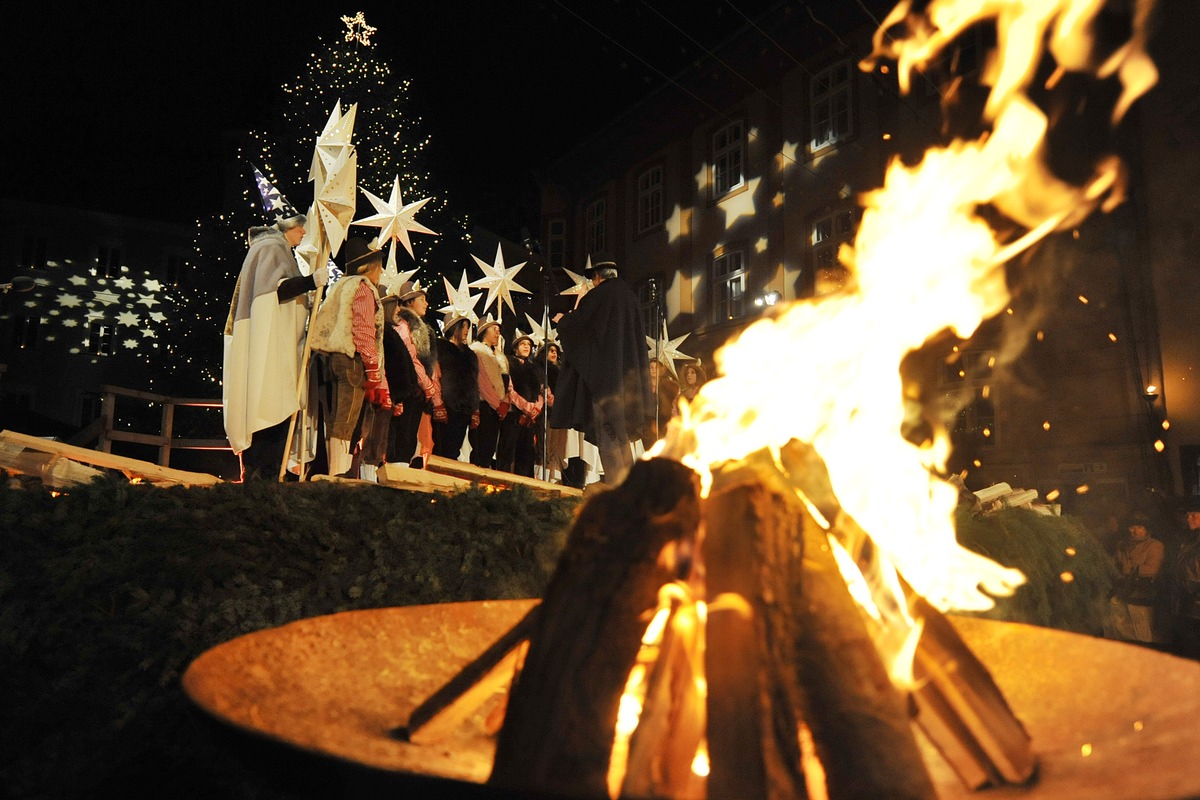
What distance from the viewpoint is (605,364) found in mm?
8375

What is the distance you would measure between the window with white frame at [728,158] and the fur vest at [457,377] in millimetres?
15167

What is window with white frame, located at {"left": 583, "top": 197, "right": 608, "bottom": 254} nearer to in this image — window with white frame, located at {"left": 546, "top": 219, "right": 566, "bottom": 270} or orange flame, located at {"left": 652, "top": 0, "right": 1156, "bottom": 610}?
window with white frame, located at {"left": 546, "top": 219, "right": 566, "bottom": 270}

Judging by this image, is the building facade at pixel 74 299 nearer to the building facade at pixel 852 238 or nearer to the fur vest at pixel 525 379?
the building facade at pixel 852 238

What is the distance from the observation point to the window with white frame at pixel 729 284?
76.5 feet

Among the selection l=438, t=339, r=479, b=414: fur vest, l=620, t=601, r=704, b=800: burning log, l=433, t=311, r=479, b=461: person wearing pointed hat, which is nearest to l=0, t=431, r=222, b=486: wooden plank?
l=620, t=601, r=704, b=800: burning log

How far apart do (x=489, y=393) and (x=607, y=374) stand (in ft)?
11.7

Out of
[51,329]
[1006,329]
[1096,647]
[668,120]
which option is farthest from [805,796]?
[51,329]

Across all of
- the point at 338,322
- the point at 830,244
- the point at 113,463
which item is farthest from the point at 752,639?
the point at 830,244

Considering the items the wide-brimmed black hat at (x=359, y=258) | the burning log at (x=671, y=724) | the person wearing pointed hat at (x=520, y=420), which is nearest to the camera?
the burning log at (x=671, y=724)

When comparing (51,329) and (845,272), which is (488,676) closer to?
(845,272)

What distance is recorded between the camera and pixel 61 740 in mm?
2680

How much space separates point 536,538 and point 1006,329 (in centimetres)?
1773

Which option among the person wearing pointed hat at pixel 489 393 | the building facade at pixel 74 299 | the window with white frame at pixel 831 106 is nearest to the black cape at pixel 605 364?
the person wearing pointed hat at pixel 489 393

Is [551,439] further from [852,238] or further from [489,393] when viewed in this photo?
[852,238]
